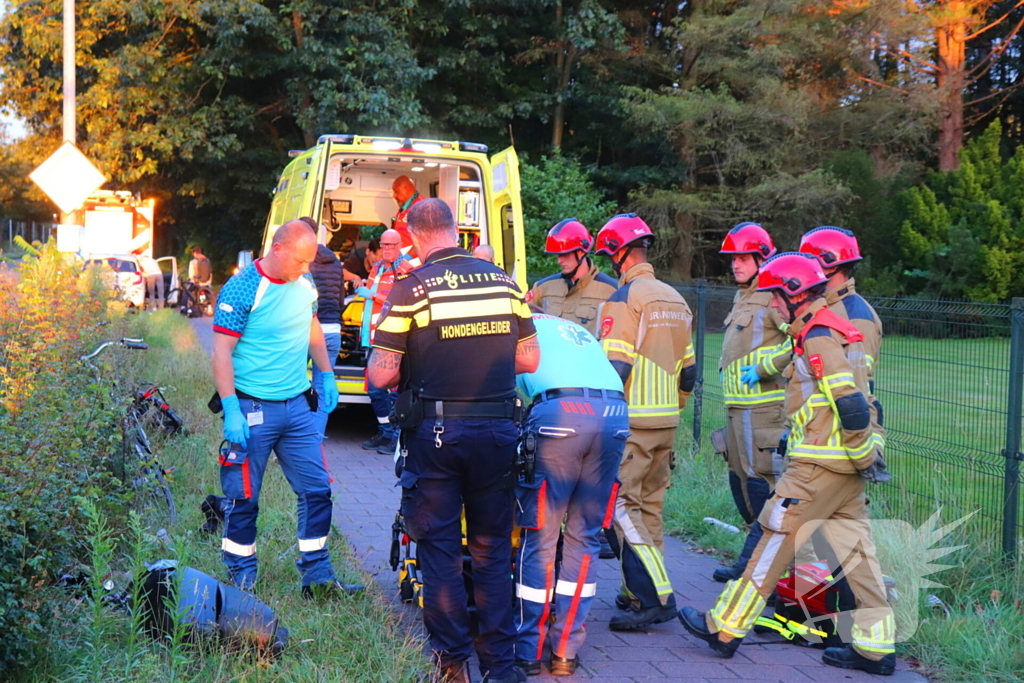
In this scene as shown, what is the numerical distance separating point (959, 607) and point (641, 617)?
1.71 metres

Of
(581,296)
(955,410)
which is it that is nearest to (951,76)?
(955,410)

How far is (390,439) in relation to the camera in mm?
9805

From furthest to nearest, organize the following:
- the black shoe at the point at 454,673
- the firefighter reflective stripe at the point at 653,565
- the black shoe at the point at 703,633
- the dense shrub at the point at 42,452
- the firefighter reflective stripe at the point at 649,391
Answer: the firefighter reflective stripe at the point at 649,391
the firefighter reflective stripe at the point at 653,565
the black shoe at the point at 703,633
the black shoe at the point at 454,673
the dense shrub at the point at 42,452

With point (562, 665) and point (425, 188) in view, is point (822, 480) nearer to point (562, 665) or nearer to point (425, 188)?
point (562, 665)

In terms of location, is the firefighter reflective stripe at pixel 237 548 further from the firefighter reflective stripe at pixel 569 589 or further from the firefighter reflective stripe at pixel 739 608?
the firefighter reflective stripe at pixel 739 608

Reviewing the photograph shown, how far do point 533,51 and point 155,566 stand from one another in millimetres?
24020

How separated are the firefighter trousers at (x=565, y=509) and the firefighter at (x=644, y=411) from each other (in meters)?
0.62

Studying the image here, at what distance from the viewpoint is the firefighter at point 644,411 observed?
5.17m

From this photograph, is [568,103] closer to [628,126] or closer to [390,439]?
[628,126]

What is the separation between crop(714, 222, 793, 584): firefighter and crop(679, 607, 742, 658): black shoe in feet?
2.19

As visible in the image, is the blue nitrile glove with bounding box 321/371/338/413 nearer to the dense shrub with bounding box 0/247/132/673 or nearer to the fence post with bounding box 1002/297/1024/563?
the dense shrub with bounding box 0/247/132/673

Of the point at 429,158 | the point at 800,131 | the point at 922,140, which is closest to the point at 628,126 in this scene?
the point at 800,131

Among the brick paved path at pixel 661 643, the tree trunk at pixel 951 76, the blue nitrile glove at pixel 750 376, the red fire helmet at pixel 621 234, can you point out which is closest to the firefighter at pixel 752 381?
the blue nitrile glove at pixel 750 376

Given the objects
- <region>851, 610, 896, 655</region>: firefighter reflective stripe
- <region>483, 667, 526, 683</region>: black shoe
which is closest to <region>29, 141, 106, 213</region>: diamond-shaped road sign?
<region>483, 667, 526, 683</region>: black shoe
